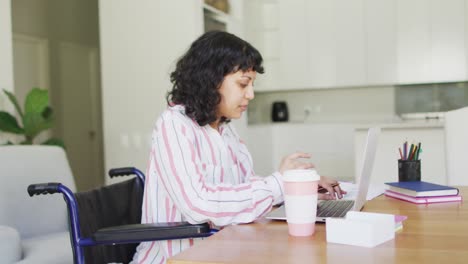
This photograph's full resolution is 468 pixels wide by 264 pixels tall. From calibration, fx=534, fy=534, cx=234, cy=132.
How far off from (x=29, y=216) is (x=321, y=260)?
5.85 ft

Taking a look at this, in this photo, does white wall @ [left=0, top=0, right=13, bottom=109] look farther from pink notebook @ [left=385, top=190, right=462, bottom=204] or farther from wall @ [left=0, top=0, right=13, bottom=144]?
pink notebook @ [left=385, top=190, right=462, bottom=204]

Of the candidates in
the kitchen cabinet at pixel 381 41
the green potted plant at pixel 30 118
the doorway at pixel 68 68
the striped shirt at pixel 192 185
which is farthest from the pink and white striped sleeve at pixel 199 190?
the doorway at pixel 68 68

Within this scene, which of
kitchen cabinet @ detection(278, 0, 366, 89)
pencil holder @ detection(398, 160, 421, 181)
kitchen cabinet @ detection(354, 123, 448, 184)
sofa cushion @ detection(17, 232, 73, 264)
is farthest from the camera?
kitchen cabinet @ detection(278, 0, 366, 89)

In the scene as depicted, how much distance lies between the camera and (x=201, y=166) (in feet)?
4.45

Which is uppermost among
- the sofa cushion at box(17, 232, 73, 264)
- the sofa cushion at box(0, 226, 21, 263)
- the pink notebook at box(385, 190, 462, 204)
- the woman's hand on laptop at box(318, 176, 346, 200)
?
the woman's hand on laptop at box(318, 176, 346, 200)

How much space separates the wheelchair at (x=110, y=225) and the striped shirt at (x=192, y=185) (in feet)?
0.19

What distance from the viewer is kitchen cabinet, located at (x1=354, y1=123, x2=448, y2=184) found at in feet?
11.0

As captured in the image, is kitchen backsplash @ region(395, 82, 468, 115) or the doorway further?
the doorway

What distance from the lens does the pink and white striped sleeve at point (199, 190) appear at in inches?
48.4

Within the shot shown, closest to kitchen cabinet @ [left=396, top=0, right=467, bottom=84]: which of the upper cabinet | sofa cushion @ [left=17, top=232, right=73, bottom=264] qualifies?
the upper cabinet

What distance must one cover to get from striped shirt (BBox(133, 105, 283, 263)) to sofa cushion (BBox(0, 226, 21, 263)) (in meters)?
0.53

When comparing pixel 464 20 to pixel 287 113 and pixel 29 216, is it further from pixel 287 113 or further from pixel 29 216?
pixel 29 216

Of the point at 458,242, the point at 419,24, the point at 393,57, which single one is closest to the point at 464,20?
the point at 419,24

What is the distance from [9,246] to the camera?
70.4 inches
